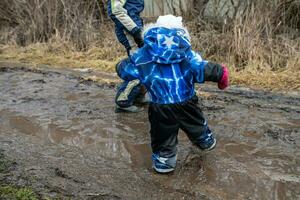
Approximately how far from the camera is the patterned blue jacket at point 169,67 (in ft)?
13.1

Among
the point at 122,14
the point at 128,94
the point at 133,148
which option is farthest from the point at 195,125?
the point at 122,14

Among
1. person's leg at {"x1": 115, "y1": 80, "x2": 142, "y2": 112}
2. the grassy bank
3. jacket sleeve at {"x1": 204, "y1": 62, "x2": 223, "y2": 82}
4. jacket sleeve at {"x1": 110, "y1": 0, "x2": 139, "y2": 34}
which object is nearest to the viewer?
jacket sleeve at {"x1": 204, "y1": 62, "x2": 223, "y2": 82}

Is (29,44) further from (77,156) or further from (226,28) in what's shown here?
(77,156)

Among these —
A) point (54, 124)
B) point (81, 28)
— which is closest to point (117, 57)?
point (81, 28)

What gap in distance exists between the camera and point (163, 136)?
4203mm

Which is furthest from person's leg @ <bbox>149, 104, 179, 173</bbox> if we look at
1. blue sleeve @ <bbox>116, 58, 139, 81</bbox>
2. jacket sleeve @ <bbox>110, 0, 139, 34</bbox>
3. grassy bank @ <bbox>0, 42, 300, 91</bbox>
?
grassy bank @ <bbox>0, 42, 300, 91</bbox>

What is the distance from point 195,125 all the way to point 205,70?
1.82 ft

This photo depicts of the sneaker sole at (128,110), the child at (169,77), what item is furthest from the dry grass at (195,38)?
the child at (169,77)

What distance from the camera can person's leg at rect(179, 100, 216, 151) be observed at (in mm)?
4191

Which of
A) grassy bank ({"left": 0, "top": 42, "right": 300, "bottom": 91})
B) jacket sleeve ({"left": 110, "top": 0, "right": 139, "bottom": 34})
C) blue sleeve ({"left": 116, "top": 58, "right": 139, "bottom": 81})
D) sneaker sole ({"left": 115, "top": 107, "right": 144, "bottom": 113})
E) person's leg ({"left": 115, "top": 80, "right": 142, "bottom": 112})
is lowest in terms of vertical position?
grassy bank ({"left": 0, "top": 42, "right": 300, "bottom": 91})

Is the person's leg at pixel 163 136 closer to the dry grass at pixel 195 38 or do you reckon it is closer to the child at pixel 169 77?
the child at pixel 169 77

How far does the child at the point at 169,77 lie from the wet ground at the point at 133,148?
0.98 ft

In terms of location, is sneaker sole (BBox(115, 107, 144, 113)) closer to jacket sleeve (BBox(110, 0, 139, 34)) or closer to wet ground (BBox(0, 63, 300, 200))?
wet ground (BBox(0, 63, 300, 200))

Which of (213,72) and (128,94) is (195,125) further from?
(128,94)
